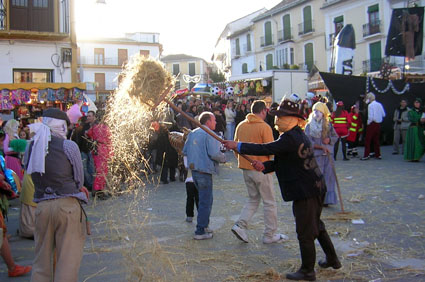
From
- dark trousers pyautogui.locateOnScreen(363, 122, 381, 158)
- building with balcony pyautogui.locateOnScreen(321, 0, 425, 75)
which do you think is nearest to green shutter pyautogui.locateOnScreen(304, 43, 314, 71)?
building with balcony pyautogui.locateOnScreen(321, 0, 425, 75)

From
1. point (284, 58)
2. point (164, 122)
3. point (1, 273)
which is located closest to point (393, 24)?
point (164, 122)

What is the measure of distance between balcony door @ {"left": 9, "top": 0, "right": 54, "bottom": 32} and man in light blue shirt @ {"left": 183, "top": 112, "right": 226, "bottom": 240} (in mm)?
14637

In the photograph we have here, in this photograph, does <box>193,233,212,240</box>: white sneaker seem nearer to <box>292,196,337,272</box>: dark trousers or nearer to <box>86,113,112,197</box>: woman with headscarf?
<box>292,196,337,272</box>: dark trousers

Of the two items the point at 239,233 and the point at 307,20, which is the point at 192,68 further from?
the point at 239,233

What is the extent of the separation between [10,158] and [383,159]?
1079 cm

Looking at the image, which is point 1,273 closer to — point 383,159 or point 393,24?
point 383,159

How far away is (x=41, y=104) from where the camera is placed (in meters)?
14.4

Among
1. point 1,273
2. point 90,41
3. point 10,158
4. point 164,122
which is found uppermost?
point 90,41

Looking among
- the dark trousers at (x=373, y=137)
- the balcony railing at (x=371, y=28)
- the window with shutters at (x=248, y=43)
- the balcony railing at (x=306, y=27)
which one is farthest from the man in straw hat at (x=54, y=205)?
the window with shutters at (x=248, y=43)

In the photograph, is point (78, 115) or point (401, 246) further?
point (78, 115)

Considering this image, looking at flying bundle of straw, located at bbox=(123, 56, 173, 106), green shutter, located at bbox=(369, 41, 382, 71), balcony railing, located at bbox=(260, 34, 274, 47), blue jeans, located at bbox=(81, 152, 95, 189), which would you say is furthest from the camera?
balcony railing, located at bbox=(260, 34, 274, 47)

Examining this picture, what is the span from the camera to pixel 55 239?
3717 mm

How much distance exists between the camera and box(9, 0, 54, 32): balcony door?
17562 millimetres

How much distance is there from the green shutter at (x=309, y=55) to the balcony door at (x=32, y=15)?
26.7m
